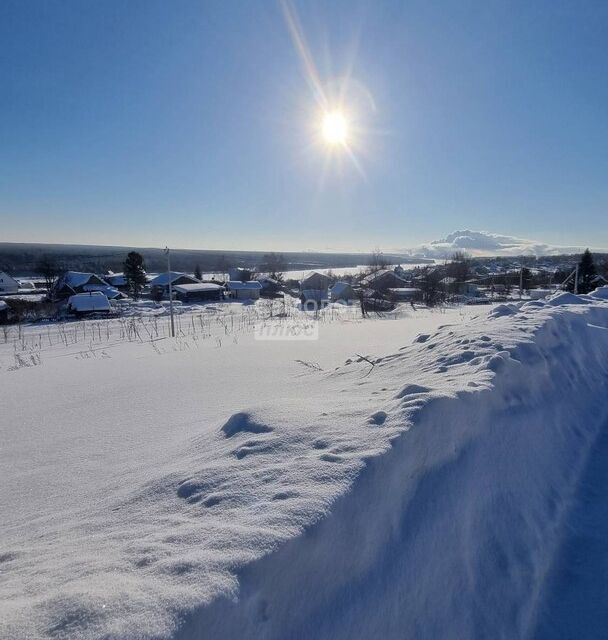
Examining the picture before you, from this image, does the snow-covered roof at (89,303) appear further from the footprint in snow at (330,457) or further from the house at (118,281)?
the footprint in snow at (330,457)

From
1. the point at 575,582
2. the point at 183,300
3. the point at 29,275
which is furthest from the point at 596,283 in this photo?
the point at 29,275

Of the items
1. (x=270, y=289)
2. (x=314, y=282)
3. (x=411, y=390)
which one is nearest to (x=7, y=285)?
(x=270, y=289)

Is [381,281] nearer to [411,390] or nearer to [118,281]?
[118,281]

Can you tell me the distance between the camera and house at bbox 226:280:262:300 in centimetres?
4875

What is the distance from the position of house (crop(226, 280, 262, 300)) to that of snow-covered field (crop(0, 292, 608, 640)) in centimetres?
4493

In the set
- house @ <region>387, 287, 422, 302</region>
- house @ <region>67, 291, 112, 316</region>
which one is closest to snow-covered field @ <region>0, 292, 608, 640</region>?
house @ <region>67, 291, 112, 316</region>

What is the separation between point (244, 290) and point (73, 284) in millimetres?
21306

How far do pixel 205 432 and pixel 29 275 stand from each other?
10993 centimetres

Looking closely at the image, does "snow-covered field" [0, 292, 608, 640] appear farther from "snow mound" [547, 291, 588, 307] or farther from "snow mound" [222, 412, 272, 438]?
"snow mound" [547, 291, 588, 307]

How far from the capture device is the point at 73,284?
4397 cm

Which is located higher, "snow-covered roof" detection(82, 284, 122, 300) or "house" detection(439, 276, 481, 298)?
"house" detection(439, 276, 481, 298)

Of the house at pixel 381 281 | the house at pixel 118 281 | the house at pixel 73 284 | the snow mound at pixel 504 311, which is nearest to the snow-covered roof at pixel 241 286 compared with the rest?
the house at pixel 381 281

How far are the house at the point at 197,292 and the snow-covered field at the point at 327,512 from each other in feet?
137

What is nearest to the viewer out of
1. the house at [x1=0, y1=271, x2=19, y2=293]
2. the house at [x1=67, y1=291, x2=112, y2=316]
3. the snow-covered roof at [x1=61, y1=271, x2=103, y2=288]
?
the house at [x1=67, y1=291, x2=112, y2=316]
